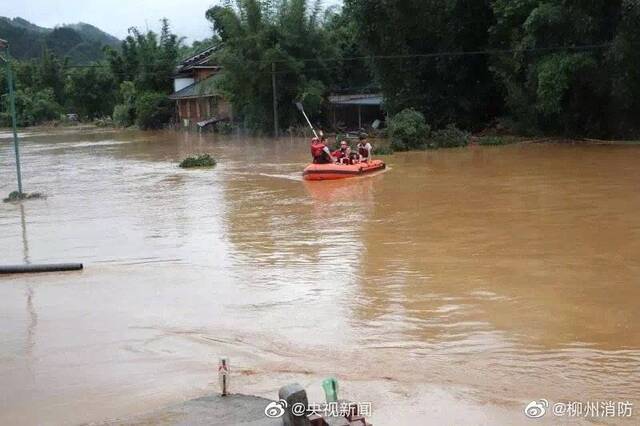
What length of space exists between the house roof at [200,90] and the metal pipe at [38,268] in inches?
1236

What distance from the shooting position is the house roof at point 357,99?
117 ft

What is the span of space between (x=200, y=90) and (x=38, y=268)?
35.8 metres

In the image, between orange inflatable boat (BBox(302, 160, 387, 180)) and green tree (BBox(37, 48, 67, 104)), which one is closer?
orange inflatable boat (BBox(302, 160, 387, 180))

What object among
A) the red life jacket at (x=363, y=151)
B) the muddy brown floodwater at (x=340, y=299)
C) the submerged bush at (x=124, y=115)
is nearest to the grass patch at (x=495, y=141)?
the red life jacket at (x=363, y=151)

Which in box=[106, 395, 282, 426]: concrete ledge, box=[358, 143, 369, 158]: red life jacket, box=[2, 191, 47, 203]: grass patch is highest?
box=[358, 143, 369, 158]: red life jacket

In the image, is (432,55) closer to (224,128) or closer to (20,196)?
(224,128)

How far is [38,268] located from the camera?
988cm

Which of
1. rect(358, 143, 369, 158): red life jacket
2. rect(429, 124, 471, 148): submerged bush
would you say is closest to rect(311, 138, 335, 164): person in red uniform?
rect(358, 143, 369, 158): red life jacket

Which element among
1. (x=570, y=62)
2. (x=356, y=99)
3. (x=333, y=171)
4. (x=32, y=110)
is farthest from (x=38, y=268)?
(x=32, y=110)

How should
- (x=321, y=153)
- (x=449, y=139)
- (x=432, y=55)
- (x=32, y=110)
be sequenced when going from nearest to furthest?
(x=321, y=153) → (x=449, y=139) → (x=432, y=55) → (x=32, y=110)

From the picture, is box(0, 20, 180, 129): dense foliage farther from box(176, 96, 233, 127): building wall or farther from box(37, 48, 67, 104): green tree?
box(176, 96, 233, 127): building wall

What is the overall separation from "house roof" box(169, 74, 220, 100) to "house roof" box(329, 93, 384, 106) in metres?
7.00

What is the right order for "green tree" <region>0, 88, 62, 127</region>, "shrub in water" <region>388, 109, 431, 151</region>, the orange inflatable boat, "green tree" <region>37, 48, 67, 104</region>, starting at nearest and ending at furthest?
the orange inflatable boat → "shrub in water" <region>388, 109, 431, 151</region> → "green tree" <region>0, 88, 62, 127</region> → "green tree" <region>37, 48, 67, 104</region>

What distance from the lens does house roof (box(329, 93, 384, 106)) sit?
3574cm
